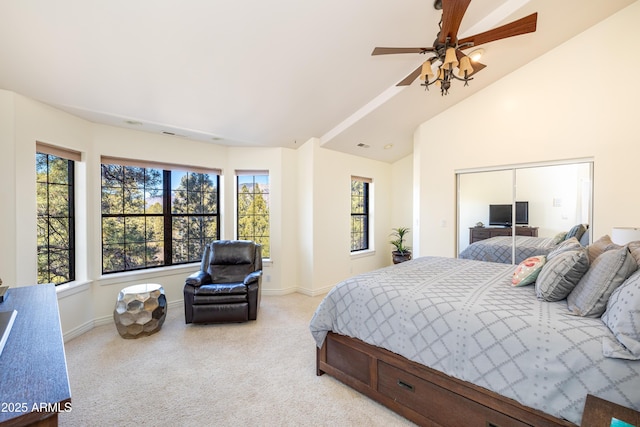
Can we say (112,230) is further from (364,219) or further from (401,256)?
(401,256)

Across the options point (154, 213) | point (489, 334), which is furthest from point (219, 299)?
point (489, 334)

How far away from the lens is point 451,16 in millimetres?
1853

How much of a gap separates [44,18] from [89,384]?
8.98ft

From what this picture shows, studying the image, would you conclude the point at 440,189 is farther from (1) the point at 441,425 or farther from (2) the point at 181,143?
(2) the point at 181,143

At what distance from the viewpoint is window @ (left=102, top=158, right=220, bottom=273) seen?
378cm

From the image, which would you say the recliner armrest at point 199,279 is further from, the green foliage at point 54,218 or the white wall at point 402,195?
the white wall at point 402,195

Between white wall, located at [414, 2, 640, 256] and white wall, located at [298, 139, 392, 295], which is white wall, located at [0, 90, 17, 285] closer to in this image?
white wall, located at [298, 139, 392, 295]

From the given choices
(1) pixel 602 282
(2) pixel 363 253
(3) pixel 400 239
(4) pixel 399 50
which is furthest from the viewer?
(3) pixel 400 239

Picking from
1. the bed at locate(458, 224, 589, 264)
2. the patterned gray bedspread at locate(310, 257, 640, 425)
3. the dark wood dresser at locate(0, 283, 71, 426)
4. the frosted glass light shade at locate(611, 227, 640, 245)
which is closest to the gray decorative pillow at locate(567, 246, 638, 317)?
the patterned gray bedspread at locate(310, 257, 640, 425)

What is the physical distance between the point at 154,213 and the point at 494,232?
15.3 ft

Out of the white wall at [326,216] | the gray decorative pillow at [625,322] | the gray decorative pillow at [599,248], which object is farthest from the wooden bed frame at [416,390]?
the white wall at [326,216]

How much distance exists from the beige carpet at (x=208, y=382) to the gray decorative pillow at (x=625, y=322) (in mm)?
1266

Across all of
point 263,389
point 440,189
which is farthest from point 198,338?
point 440,189

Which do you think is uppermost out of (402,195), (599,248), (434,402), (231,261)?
(402,195)
